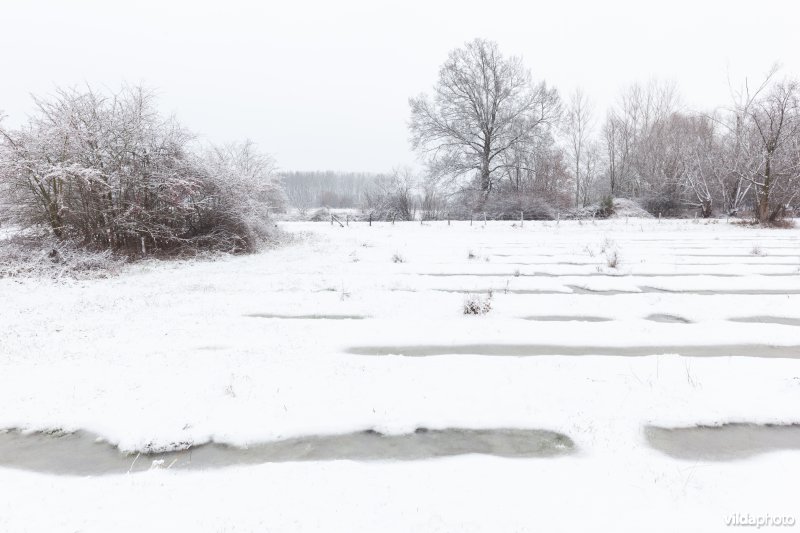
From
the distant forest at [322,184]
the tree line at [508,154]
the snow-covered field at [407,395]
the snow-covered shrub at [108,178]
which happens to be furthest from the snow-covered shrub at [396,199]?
the distant forest at [322,184]

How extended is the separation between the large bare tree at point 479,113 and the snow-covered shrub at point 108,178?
23891 millimetres

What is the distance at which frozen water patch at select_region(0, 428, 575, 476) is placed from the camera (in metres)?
2.87

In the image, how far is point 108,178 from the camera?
11.3m

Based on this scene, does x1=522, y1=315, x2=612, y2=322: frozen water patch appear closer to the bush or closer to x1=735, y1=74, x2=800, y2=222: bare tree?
x1=735, y1=74, x2=800, y2=222: bare tree

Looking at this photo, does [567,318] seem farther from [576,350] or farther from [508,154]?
[508,154]

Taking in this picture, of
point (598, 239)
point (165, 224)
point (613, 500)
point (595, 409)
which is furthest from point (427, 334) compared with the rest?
point (598, 239)

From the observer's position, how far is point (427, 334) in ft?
17.8

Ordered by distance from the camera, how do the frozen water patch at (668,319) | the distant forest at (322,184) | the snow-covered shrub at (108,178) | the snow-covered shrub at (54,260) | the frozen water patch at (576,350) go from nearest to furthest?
the frozen water patch at (576,350) < the frozen water patch at (668,319) < the snow-covered shrub at (54,260) < the snow-covered shrub at (108,178) < the distant forest at (322,184)

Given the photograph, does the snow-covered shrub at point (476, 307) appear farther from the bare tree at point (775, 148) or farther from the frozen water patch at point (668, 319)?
the bare tree at point (775, 148)

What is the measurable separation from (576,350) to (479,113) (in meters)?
32.7

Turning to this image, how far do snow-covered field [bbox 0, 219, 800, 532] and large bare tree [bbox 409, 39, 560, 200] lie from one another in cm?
2692

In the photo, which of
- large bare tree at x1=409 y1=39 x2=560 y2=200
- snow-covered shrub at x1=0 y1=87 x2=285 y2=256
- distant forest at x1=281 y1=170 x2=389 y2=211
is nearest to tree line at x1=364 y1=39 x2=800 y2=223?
large bare tree at x1=409 y1=39 x2=560 y2=200

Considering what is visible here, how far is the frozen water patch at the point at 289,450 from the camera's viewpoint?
287cm

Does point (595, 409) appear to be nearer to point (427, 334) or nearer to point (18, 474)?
point (427, 334)
